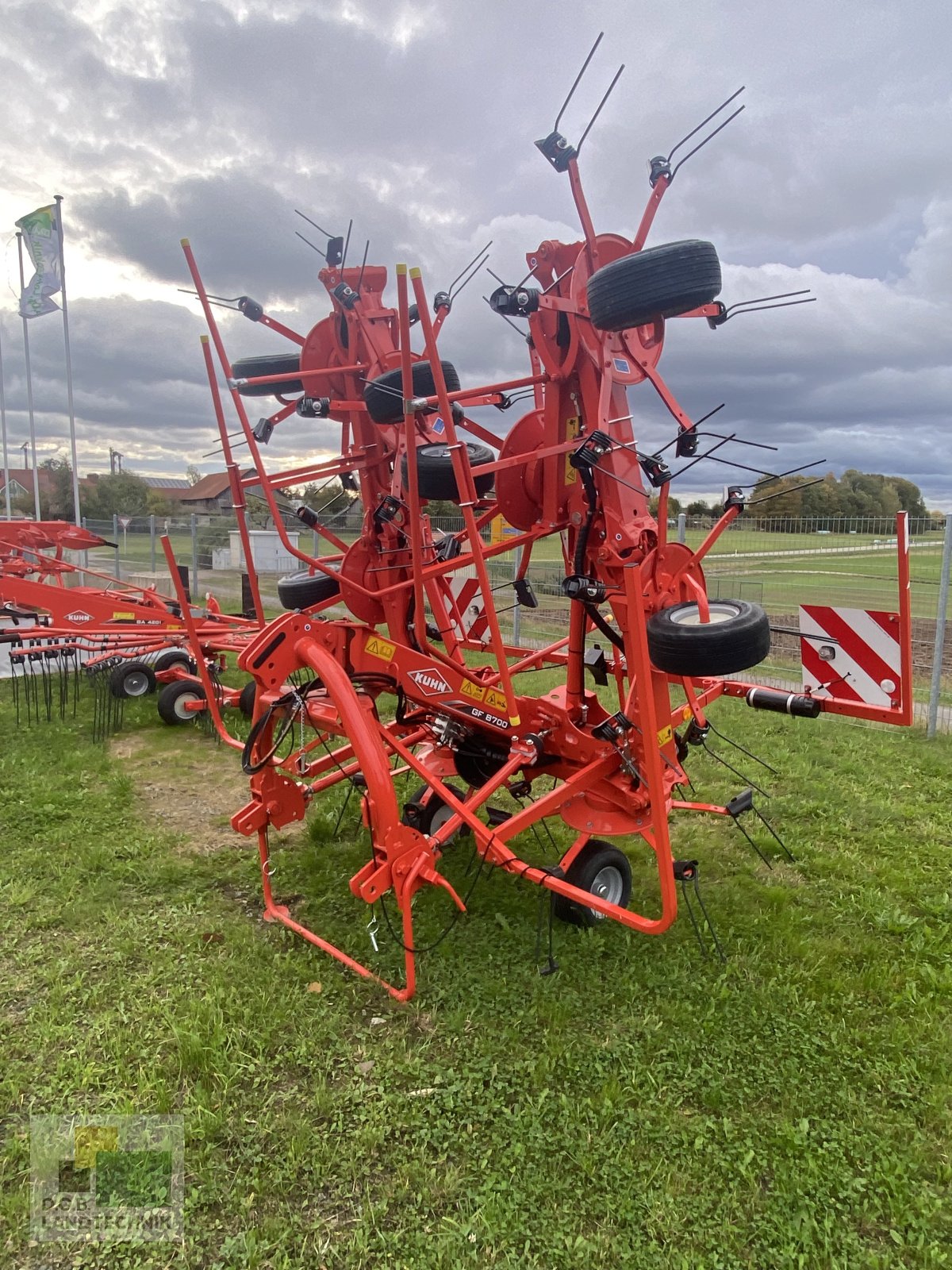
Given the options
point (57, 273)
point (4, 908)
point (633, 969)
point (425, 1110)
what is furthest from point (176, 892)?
point (57, 273)

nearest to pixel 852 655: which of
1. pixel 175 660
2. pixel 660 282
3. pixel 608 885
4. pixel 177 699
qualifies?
pixel 608 885

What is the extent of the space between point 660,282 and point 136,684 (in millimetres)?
7635

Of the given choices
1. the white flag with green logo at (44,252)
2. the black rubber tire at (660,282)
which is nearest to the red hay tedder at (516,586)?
the black rubber tire at (660,282)

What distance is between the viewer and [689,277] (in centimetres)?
306

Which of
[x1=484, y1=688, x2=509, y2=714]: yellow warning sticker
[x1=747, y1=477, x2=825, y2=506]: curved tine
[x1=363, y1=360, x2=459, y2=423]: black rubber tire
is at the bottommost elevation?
[x1=484, y1=688, x2=509, y2=714]: yellow warning sticker

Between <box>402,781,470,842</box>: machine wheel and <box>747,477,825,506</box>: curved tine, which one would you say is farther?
<box>402,781,470,842</box>: machine wheel

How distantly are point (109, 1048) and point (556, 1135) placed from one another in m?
1.83

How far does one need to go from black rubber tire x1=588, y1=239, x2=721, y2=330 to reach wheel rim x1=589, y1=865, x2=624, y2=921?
2680mm

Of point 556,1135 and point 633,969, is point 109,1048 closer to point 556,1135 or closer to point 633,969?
point 556,1135

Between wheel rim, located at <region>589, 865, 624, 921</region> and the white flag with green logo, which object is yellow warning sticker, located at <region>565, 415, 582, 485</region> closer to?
wheel rim, located at <region>589, 865, 624, 921</region>

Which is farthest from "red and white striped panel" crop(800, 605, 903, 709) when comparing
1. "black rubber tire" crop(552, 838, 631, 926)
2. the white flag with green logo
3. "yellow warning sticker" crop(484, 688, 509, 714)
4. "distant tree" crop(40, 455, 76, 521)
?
"distant tree" crop(40, 455, 76, 521)

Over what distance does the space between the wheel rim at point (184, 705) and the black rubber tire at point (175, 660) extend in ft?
2.00

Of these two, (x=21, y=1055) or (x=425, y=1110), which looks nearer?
(x=425, y=1110)

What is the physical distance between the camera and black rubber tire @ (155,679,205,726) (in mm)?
7871
